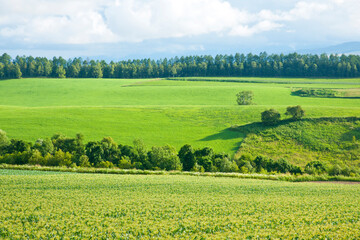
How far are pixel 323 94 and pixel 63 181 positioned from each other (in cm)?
10192

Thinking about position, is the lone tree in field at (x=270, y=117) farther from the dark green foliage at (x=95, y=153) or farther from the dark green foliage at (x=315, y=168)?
the dark green foliage at (x=95, y=153)

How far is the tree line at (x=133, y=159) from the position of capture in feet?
137

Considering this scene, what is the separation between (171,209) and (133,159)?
21493 millimetres

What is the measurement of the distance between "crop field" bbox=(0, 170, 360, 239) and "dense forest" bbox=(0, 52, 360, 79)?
150 metres

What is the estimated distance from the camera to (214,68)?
187750 millimetres

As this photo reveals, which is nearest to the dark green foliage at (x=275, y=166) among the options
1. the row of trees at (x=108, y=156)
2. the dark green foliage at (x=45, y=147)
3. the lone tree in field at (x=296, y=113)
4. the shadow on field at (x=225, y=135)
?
the row of trees at (x=108, y=156)

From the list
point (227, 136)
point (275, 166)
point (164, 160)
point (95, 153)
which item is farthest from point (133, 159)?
point (227, 136)

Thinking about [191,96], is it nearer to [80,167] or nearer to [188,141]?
[188,141]

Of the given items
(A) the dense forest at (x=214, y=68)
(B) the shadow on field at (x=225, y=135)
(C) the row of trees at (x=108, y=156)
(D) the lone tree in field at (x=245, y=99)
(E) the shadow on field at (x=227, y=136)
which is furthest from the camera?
(A) the dense forest at (x=214, y=68)

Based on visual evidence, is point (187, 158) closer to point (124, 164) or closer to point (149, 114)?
point (124, 164)

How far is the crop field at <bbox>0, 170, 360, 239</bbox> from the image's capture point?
1911 cm

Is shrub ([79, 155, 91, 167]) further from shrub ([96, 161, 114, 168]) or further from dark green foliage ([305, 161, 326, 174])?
dark green foliage ([305, 161, 326, 174])

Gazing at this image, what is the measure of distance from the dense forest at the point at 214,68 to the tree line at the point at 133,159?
133083mm

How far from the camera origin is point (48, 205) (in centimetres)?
2366
